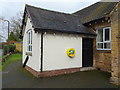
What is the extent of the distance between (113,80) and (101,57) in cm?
296

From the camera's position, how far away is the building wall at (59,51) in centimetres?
692

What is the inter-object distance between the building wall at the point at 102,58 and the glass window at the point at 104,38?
33 cm

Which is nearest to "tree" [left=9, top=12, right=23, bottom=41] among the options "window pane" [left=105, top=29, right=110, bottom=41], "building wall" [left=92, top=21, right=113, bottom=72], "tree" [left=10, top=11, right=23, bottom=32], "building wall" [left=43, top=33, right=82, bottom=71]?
"tree" [left=10, top=11, right=23, bottom=32]

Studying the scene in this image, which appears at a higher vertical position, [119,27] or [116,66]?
[119,27]

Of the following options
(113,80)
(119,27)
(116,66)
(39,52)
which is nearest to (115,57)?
(116,66)

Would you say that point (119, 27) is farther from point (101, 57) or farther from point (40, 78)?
point (40, 78)

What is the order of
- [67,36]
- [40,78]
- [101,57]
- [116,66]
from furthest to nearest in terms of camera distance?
1. [101,57]
2. [67,36]
3. [40,78]
4. [116,66]

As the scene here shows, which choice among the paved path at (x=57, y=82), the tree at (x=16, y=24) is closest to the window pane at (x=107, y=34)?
the paved path at (x=57, y=82)

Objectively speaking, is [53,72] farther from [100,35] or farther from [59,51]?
[100,35]

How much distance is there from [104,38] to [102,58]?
160 centimetres

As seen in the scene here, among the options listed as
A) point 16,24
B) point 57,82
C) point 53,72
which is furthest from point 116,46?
point 16,24

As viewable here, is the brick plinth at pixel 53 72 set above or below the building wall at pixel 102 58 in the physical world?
below

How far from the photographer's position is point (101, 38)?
8.77 meters

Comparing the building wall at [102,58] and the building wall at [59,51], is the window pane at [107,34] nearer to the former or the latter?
the building wall at [102,58]
